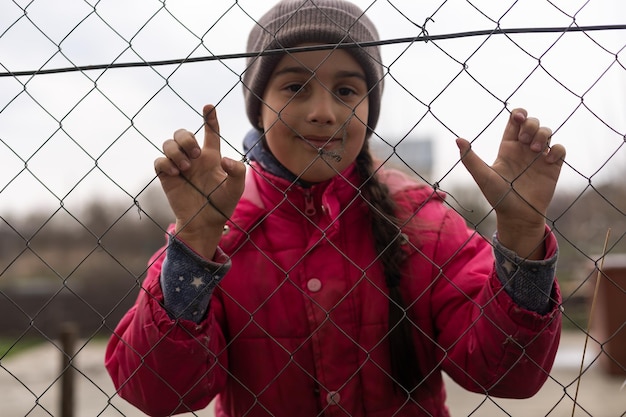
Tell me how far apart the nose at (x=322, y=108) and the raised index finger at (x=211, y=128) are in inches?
11.1

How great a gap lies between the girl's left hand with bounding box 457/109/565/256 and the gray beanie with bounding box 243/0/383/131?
1.19ft

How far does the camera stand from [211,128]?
1.45 m

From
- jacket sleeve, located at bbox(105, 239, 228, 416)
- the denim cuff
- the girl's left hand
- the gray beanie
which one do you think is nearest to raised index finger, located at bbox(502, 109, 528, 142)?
the girl's left hand

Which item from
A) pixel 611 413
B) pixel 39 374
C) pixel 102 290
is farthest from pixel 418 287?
pixel 102 290

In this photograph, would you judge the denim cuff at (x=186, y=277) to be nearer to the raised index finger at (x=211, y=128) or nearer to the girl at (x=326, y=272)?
the girl at (x=326, y=272)

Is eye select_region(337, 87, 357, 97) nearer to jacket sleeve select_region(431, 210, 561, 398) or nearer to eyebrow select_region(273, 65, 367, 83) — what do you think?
eyebrow select_region(273, 65, 367, 83)

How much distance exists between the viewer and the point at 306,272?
177 centimetres

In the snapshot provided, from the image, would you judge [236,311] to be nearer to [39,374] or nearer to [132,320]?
[132,320]

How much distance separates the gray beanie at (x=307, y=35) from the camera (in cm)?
175

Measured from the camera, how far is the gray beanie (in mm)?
1746

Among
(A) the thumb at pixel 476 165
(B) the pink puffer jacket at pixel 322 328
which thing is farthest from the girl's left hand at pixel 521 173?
(B) the pink puffer jacket at pixel 322 328

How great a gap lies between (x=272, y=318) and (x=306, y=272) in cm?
15

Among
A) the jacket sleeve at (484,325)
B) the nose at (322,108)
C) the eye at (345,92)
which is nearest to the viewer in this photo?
the jacket sleeve at (484,325)

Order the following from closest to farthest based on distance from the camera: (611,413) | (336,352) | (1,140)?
1. (1,140)
2. (336,352)
3. (611,413)
